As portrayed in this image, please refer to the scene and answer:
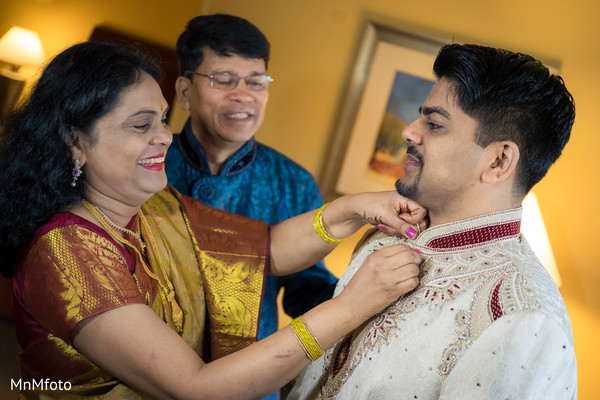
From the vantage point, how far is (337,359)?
1.63 meters

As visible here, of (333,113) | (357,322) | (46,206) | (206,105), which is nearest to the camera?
(357,322)

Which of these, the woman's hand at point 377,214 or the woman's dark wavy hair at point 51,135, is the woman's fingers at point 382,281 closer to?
the woman's hand at point 377,214

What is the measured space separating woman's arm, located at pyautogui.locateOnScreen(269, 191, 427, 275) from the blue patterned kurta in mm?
358

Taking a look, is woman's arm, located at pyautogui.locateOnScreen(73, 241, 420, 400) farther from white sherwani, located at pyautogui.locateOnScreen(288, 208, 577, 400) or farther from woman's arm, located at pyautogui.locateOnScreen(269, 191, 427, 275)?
woman's arm, located at pyautogui.locateOnScreen(269, 191, 427, 275)

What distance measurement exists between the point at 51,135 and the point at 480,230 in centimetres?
112

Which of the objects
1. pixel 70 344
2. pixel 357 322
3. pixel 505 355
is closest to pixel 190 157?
pixel 70 344

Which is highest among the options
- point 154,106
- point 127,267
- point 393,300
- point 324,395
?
point 154,106

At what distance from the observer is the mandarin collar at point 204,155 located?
7.88ft

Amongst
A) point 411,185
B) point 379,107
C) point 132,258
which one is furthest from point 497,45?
point 132,258

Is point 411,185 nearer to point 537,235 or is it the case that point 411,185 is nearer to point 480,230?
point 480,230

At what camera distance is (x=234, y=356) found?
1461 millimetres

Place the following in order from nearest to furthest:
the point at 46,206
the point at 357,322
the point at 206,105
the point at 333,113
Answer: the point at 357,322 < the point at 46,206 < the point at 206,105 < the point at 333,113

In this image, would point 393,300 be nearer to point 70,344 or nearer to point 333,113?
point 70,344

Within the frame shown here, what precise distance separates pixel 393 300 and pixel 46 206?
36.4 inches
